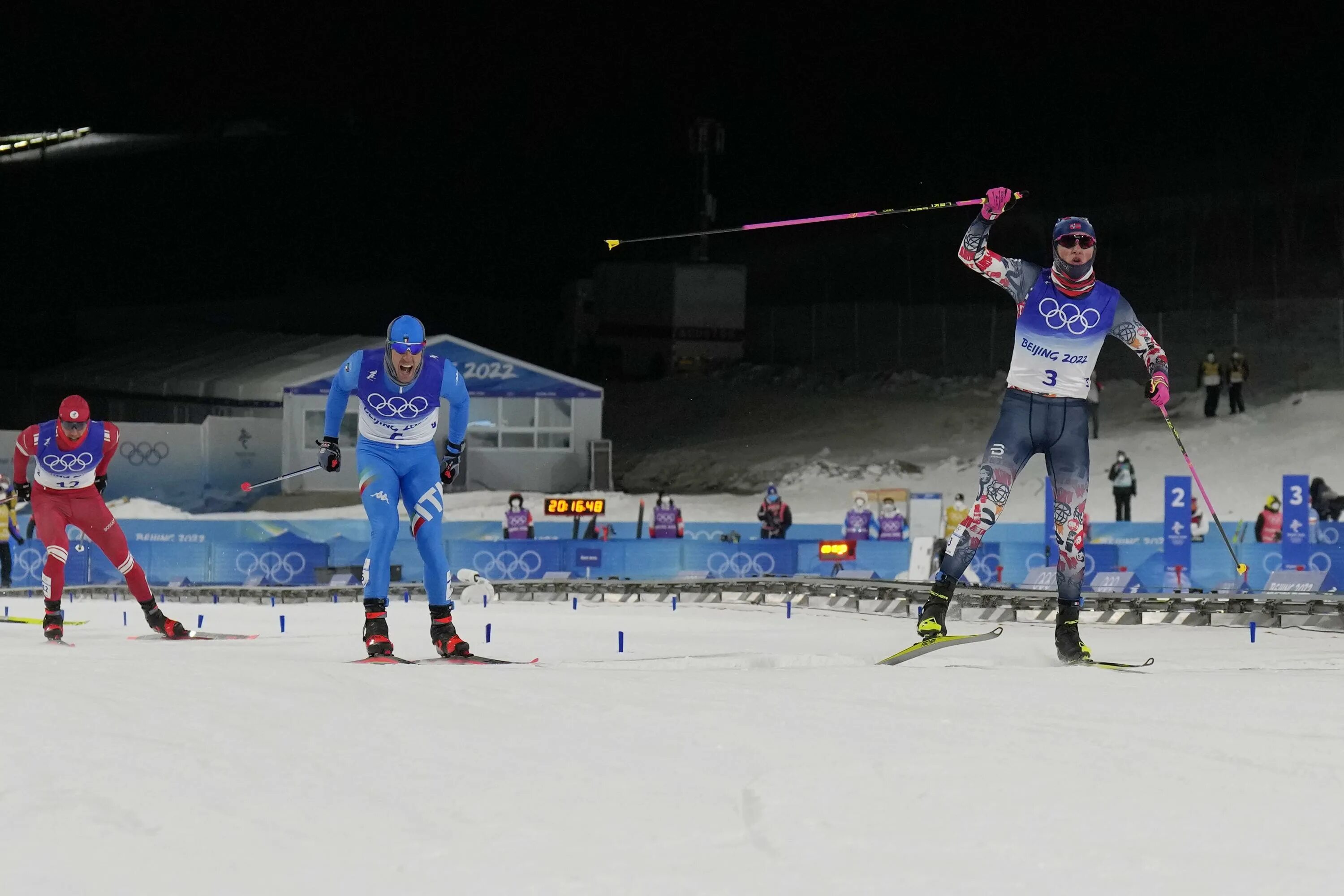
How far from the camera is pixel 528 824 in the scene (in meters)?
4.04

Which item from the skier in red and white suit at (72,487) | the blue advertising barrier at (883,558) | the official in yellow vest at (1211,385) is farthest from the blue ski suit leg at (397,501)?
the official in yellow vest at (1211,385)

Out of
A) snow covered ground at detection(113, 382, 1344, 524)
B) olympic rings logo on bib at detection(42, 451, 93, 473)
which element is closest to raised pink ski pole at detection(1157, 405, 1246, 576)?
olympic rings logo on bib at detection(42, 451, 93, 473)

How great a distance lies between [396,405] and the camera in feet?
28.3

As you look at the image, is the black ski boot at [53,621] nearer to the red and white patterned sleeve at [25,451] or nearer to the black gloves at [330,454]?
the red and white patterned sleeve at [25,451]

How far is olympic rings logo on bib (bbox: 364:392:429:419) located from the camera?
863cm

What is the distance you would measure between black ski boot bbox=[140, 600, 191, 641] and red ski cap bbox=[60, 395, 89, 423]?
1347 millimetres

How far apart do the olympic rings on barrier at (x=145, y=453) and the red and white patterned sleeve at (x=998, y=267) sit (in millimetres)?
28438

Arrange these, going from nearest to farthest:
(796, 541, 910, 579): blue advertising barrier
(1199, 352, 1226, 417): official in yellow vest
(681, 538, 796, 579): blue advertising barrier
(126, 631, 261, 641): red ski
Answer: (126, 631, 261, 641): red ski → (796, 541, 910, 579): blue advertising barrier → (681, 538, 796, 579): blue advertising barrier → (1199, 352, 1226, 417): official in yellow vest

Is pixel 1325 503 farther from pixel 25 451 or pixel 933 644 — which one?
pixel 25 451

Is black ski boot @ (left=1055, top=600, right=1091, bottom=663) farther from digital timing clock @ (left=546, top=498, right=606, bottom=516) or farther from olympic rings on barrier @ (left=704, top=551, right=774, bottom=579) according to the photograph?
digital timing clock @ (left=546, top=498, right=606, bottom=516)

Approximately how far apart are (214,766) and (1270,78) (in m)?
69.0

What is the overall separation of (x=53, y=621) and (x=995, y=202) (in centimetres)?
Answer: 670

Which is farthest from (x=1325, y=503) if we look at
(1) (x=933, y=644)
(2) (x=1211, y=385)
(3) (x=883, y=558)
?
(1) (x=933, y=644)

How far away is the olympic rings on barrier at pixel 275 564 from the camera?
22656 mm
